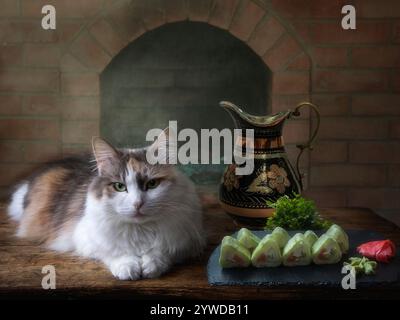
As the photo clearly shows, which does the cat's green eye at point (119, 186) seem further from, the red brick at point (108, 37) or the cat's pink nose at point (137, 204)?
the red brick at point (108, 37)

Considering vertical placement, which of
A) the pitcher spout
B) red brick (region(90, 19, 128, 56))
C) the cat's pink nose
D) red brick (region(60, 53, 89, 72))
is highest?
red brick (region(90, 19, 128, 56))

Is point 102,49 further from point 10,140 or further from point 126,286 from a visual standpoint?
point 126,286

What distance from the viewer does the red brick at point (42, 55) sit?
2033mm

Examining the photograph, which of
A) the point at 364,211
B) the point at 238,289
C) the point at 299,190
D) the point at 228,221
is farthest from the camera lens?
the point at 364,211

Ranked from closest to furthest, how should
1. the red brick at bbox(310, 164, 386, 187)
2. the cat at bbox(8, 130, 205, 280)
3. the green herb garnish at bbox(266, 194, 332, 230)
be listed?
the cat at bbox(8, 130, 205, 280) < the green herb garnish at bbox(266, 194, 332, 230) < the red brick at bbox(310, 164, 386, 187)

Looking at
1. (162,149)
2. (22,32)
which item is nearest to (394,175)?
(162,149)

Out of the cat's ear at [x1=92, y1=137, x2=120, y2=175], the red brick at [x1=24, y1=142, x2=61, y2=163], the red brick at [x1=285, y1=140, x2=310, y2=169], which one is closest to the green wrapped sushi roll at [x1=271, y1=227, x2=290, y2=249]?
the cat's ear at [x1=92, y1=137, x2=120, y2=175]

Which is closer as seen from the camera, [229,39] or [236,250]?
[236,250]

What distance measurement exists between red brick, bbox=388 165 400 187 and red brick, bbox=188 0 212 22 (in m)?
0.87

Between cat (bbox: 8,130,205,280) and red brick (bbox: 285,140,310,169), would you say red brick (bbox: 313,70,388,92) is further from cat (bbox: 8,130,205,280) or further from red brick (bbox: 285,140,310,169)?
cat (bbox: 8,130,205,280)

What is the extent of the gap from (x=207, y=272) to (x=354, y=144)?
1.19 meters

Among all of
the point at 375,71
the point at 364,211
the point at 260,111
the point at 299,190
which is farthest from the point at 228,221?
the point at 375,71

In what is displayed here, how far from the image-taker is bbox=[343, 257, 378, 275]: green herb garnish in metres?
1.06

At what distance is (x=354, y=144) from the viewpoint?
6.93ft
